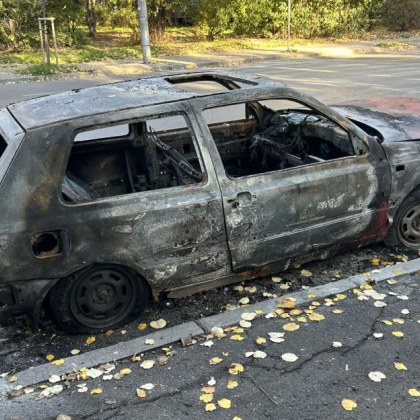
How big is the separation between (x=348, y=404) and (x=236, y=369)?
69 cm

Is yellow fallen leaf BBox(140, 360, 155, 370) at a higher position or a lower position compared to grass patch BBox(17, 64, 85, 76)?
lower

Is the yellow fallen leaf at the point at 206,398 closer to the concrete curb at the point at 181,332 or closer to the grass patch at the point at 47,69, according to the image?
the concrete curb at the point at 181,332

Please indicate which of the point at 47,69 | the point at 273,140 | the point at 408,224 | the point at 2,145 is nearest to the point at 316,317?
the point at 408,224

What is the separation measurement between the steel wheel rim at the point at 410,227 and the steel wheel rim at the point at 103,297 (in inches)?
95.6

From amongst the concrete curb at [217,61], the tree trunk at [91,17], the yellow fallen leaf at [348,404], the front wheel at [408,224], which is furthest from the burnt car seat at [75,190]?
the tree trunk at [91,17]

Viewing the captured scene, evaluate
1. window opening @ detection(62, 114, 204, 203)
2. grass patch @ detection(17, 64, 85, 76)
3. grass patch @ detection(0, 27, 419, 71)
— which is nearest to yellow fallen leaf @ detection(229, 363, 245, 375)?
window opening @ detection(62, 114, 204, 203)


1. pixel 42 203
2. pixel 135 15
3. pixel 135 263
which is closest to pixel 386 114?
pixel 135 263

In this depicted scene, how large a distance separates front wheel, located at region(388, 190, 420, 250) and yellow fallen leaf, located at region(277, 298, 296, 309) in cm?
124

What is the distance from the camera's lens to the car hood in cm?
455

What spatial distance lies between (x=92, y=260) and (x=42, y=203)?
49 cm

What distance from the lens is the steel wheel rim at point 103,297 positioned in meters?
3.61

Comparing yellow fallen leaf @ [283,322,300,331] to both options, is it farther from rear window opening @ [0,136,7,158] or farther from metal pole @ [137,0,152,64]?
metal pole @ [137,0,152,64]

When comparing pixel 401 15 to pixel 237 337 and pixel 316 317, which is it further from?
pixel 237 337

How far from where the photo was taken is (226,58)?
68.5 ft
